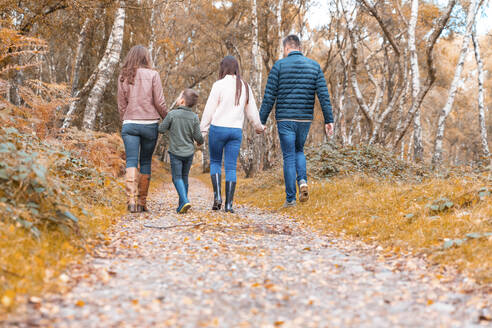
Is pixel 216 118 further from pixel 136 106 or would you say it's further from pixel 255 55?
pixel 255 55

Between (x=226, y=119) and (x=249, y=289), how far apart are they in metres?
4.01

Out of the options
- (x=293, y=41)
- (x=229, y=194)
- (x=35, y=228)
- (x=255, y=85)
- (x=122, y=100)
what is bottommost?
(x=229, y=194)

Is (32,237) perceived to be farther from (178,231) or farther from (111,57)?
(111,57)

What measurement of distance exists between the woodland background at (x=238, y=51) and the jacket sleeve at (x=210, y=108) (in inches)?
120

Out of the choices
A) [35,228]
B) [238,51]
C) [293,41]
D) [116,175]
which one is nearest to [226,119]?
[293,41]

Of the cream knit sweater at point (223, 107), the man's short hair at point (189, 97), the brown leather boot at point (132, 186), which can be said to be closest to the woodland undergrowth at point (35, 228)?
the brown leather boot at point (132, 186)

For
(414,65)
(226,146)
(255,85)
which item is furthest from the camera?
(255,85)

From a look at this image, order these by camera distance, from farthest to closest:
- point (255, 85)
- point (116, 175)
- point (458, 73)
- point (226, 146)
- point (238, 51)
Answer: point (238, 51), point (255, 85), point (458, 73), point (116, 175), point (226, 146)

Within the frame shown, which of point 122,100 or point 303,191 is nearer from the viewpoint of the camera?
point 122,100

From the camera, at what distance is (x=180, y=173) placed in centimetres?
639

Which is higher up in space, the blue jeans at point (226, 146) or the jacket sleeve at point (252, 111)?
the jacket sleeve at point (252, 111)

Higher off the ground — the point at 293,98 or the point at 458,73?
the point at 458,73

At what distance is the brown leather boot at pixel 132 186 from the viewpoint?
5965mm

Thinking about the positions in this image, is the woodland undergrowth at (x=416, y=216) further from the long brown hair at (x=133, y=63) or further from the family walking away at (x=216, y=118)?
the long brown hair at (x=133, y=63)
